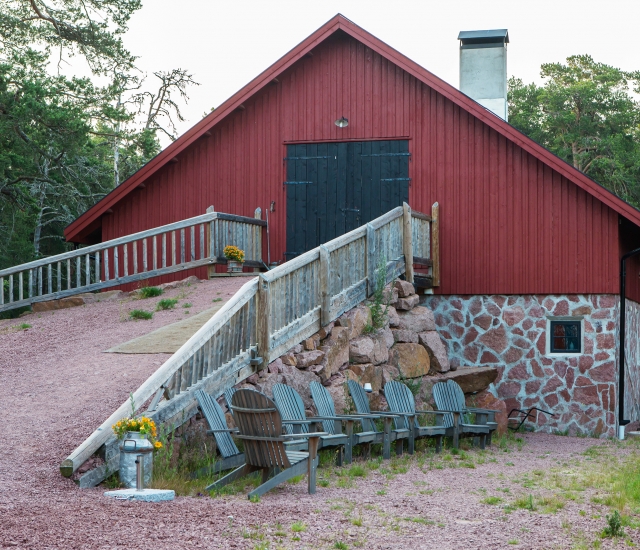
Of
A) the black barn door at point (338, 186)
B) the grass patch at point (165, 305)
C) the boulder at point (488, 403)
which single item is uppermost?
the black barn door at point (338, 186)

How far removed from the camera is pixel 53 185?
25.0m

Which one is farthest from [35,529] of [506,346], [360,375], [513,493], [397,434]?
[506,346]

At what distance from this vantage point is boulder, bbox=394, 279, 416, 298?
14.3 m

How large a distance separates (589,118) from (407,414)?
28.0m

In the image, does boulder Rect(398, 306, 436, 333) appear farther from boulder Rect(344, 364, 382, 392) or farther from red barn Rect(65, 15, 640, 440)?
boulder Rect(344, 364, 382, 392)

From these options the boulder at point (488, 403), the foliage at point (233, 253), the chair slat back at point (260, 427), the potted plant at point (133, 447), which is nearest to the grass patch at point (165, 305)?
the foliage at point (233, 253)

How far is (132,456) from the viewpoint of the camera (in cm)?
759

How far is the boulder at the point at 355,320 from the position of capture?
1262 centimetres

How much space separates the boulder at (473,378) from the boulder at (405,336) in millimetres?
759

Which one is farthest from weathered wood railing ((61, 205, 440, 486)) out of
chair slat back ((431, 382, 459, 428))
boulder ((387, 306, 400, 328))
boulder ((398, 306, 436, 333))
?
chair slat back ((431, 382, 459, 428))

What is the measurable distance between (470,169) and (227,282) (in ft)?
15.7

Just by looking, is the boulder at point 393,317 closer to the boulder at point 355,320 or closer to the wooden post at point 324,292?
the boulder at point 355,320

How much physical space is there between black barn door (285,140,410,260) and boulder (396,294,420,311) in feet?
7.70

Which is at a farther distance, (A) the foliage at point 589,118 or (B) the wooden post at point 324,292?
(A) the foliage at point 589,118
